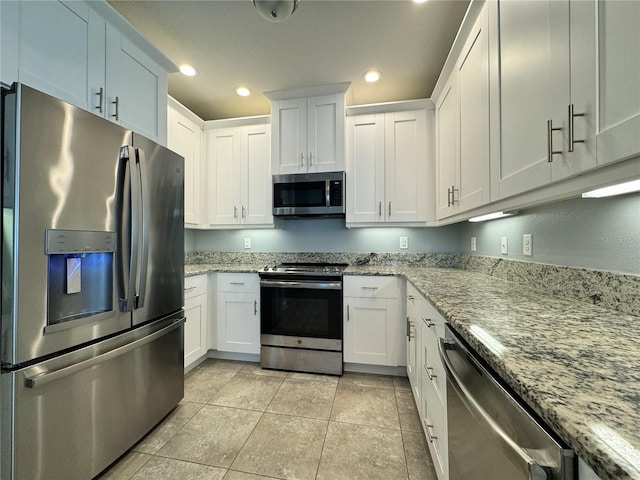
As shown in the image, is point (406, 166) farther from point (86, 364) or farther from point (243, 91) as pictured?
point (86, 364)

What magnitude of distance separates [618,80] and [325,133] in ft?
6.87

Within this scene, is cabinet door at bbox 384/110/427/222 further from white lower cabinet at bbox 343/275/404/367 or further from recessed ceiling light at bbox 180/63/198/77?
recessed ceiling light at bbox 180/63/198/77

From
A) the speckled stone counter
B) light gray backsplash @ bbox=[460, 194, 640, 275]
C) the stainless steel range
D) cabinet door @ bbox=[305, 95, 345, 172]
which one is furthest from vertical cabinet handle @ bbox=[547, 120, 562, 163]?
cabinet door @ bbox=[305, 95, 345, 172]

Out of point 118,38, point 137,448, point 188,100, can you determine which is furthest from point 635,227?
point 188,100

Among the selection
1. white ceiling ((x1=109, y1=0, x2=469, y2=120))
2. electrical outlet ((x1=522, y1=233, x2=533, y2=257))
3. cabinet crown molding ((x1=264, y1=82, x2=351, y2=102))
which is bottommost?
electrical outlet ((x1=522, y1=233, x2=533, y2=257))

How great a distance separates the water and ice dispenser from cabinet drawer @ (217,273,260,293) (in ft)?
4.06

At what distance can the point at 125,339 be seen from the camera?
1.38 meters

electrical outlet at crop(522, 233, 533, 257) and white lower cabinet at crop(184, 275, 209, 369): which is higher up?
electrical outlet at crop(522, 233, 533, 257)

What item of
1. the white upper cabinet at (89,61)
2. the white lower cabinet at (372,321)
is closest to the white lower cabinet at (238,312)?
the white lower cabinet at (372,321)

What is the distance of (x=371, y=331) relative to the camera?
2.25 m

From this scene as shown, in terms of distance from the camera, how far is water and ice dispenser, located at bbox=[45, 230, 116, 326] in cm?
106

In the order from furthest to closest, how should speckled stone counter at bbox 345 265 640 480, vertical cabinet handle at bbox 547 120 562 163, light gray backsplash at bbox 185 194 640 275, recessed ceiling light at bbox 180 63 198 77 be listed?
recessed ceiling light at bbox 180 63 198 77 → light gray backsplash at bbox 185 194 640 275 → vertical cabinet handle at bbox 547 120 562 163 → speckled stone counter at bbox 345 265 640 480

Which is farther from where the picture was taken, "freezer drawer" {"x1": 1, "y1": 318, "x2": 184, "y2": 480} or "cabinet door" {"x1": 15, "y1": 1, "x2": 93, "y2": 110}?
"cabinet door" {"x1": 15, "y1": 1, "x2": 93, "y2": 110}

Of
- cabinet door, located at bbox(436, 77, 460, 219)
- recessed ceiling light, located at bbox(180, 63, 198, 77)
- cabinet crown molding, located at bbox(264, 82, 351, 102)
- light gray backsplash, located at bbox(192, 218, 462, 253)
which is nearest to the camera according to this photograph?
cabinet door, located at bbox(436, 77, 460, 219)
